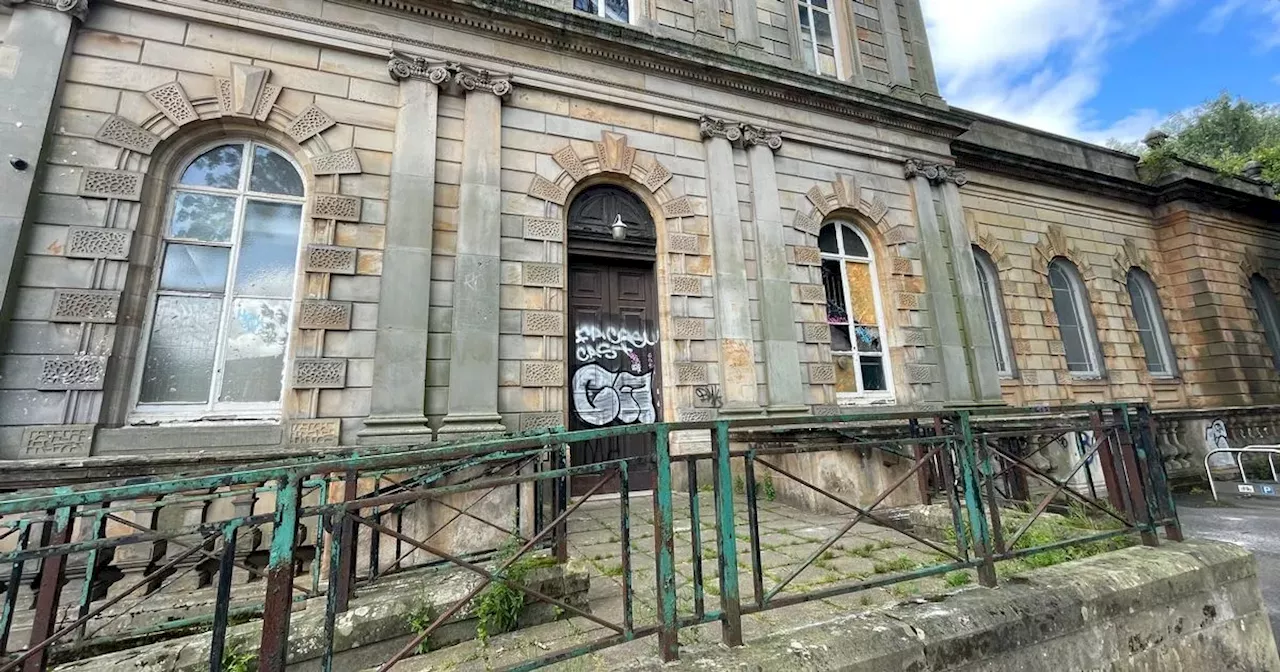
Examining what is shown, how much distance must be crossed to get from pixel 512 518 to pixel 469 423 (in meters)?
1.32

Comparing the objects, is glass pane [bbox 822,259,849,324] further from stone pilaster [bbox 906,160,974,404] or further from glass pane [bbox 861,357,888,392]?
stone pilaster [bbox 906,160,974,404]

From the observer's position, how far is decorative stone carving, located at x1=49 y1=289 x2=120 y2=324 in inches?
187

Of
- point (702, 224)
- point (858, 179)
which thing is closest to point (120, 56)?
point (702, 224)

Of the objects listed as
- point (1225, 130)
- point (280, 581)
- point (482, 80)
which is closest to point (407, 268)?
point (482, 80)

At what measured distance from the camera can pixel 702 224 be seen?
24.9ft

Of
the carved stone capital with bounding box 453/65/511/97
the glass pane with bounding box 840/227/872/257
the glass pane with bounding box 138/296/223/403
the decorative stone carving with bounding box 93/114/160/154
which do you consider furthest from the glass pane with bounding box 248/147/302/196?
the glass pane with bounding box 840/227/872/257

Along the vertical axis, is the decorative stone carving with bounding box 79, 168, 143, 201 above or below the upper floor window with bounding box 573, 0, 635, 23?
below

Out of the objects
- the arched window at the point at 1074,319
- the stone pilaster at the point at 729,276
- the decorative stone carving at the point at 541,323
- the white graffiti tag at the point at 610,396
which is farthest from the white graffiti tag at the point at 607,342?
the arched window at the point at 1074,319

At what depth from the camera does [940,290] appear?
348 inches

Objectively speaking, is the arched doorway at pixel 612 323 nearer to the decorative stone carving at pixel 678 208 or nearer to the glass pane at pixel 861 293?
the decorative stone carving at pixel 678 208

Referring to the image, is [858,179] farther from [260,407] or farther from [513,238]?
[260,407]

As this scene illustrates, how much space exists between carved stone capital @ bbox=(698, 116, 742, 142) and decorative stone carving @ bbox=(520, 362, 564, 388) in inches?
175

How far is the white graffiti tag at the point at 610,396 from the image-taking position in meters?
6.79

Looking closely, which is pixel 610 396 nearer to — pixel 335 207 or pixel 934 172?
pixel 335 207
